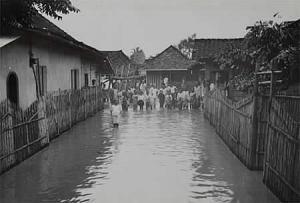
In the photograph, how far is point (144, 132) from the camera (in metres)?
13.1

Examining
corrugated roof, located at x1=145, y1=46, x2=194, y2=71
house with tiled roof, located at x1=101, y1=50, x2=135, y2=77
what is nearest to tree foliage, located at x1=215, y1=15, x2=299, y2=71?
corrugated roof, located at x1=145, y1=46, x2=194, y2=71

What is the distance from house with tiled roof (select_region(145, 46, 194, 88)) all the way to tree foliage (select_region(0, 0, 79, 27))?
25671 millimetres

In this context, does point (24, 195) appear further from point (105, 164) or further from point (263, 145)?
point (263, 145)

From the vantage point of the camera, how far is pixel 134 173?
296 inches

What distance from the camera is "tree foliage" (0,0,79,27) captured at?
8.59 meters

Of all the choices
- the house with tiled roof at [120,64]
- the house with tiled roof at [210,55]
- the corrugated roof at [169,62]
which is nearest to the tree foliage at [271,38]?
the house with tiled roof at [210,55]

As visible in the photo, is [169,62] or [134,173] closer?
[134,173]

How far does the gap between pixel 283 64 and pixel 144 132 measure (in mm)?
6332

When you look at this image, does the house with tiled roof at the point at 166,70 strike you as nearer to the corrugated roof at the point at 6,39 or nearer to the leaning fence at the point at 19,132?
the leaning fence at the point at 19,132

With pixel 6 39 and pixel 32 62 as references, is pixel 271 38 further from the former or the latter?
pixel 32 62

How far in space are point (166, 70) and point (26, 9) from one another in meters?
27.5

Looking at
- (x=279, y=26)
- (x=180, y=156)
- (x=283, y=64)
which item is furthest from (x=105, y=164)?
(x=279, y=26)

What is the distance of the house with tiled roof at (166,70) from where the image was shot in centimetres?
3597

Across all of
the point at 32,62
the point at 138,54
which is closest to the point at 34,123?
the point at 32,62
